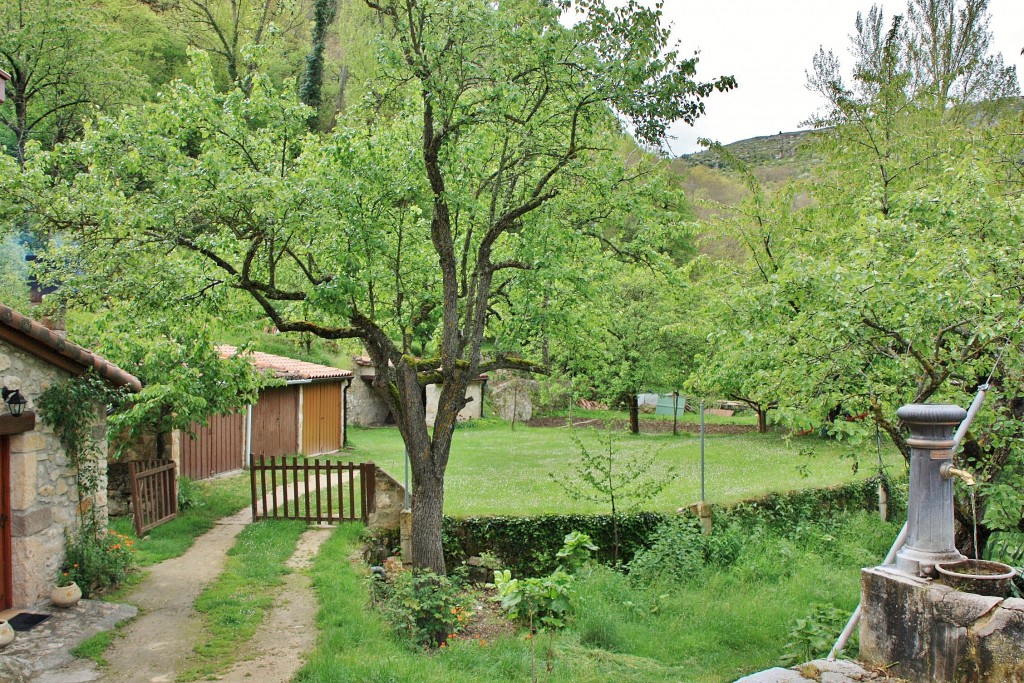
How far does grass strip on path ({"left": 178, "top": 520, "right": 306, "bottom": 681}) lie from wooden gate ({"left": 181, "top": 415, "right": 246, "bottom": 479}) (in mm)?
4802

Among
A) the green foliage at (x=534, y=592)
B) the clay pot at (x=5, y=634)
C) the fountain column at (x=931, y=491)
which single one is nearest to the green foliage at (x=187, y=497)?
the clay pot at (x=5, y=634)

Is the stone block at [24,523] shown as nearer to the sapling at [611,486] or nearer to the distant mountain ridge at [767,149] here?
the sapling at [611,486]

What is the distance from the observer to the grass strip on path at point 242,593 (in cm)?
717

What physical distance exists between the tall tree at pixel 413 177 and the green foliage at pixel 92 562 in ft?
10.9

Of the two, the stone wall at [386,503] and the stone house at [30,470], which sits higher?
the stone house at [30,470]

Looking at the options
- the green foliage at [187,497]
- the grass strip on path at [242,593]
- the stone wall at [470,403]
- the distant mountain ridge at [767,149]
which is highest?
the distant mountain ridge at [767,149]

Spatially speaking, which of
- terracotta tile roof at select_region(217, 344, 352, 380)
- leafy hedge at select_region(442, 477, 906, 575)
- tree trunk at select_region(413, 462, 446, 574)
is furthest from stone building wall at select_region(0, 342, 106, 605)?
terracotta tile roof at select_region(217, 344, 352, 380)

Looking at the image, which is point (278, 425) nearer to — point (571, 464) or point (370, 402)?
point (571, 464)

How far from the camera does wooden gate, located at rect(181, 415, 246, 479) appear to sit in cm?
1616

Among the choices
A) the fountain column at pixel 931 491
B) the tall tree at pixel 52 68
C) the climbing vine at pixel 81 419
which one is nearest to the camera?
the fountain column at pixel 931 491

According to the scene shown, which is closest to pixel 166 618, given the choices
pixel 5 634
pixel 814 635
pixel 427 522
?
pixel 5 634

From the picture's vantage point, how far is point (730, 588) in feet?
33.4

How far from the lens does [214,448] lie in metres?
17.3

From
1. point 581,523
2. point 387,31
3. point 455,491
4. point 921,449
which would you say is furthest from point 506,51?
point 455,491
